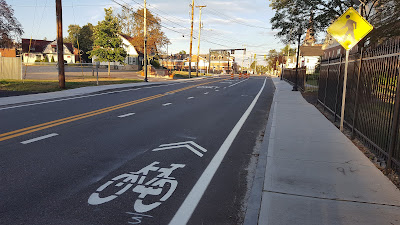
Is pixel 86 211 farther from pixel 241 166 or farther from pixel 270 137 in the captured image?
pixel 270 137

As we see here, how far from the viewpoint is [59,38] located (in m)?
19.7

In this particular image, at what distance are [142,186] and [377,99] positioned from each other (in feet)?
16.9

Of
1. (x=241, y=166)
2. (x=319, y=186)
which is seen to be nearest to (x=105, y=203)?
(x=241, y=166)

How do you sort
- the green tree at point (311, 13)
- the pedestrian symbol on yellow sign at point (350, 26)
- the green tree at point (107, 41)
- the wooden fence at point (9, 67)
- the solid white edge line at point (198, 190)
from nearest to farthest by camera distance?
the solid white edge line at point (198, 190) < the pedestrian symbol on yellow sign at point (350, 26) < the green tree at point (311, 13) < the wooden fence at point (9, 67) < the green tree at point (107, 41)

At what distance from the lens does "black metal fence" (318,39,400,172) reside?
211 inches

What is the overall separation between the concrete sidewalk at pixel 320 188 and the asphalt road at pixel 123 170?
0.38 metres

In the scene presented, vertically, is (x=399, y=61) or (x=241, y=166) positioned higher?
(x=399, y=61)

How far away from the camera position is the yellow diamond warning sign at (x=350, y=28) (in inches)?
301

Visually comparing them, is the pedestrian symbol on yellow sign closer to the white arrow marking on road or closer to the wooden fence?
the white arrow marking on road

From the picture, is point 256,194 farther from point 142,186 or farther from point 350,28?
point 350,28

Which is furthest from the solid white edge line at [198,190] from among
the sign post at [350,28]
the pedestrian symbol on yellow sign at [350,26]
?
the pedestrian symbol on yellow sign at [350,26]

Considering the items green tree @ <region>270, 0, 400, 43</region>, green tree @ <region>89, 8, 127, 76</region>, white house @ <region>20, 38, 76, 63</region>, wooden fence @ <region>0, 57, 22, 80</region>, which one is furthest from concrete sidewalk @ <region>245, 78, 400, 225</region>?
white house @ <region>20, 38, 76, 63</region>

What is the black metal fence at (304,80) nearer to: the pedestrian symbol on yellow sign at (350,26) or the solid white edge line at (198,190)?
the pedestrian symbol on yellow sign at (350,26)

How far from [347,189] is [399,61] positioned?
269 centimetres
